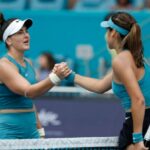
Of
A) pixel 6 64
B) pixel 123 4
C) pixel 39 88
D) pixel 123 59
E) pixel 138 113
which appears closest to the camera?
pixel 138 113

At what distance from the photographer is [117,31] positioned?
639cm

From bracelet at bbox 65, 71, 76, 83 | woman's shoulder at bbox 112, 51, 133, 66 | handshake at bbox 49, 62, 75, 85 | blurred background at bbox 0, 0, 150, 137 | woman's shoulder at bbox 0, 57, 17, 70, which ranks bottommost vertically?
blurred background at bbox 0, 0, 150, 137

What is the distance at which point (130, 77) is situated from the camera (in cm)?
609

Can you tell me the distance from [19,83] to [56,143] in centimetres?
65

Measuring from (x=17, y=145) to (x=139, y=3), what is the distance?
32.4ft

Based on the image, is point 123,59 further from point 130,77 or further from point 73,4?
point 73,4

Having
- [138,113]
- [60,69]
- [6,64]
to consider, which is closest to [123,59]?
[138,113]

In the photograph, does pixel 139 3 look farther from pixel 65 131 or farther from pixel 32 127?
pixel 32 127

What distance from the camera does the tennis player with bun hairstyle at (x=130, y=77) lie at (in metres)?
6.09

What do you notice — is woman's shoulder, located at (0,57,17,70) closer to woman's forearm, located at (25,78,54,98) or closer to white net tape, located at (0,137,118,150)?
woman's forearm, located at (25,78,54,98)

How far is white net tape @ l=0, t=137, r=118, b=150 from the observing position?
6.01 m

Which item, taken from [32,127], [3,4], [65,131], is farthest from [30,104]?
[3,4]

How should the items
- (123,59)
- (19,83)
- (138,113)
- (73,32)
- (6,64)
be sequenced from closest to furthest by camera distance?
(138,113) < (123,59) < (19,83) < (6,64) < (73,32)

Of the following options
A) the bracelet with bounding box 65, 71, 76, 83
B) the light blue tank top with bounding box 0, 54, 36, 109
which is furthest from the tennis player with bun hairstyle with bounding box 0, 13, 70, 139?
the bracelet with bounding box 65, 71, 76, 83
